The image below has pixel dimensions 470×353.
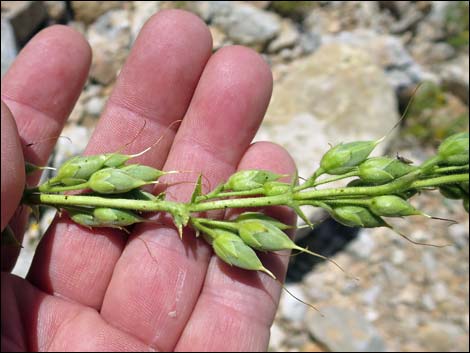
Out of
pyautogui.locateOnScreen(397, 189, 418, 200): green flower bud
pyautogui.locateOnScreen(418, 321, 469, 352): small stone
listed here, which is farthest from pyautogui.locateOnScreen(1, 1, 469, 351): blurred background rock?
pyautogui.locateOnScreen(397, 189, 418, 200): green flower bud

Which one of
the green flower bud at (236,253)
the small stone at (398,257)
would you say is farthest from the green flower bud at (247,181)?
the small stone at (398,257)

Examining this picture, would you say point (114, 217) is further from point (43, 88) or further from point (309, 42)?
point (309, 42)

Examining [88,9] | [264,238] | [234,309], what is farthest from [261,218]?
[88,9]

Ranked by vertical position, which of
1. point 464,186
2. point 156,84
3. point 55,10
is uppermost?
point 156,84

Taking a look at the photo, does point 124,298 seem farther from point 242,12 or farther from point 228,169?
point 242,12

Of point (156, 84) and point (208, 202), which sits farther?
point (156, 84)

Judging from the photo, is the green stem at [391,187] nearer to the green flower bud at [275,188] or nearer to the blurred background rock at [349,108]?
the green flower bud at [275,188]
